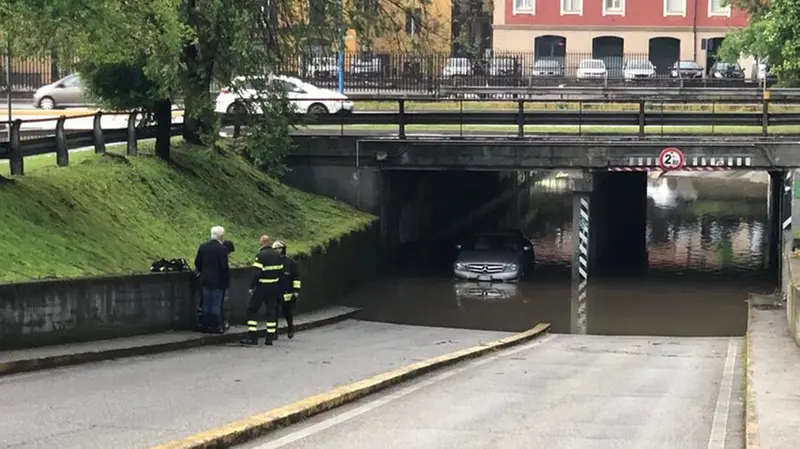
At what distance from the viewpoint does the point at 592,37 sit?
73.8 metres

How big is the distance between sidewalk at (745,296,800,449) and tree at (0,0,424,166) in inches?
404

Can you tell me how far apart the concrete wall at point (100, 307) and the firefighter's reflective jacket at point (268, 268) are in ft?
3.57

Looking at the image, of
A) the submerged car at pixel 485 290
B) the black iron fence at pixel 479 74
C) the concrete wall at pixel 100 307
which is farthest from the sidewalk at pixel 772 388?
the black iron fence at pixel 479 74

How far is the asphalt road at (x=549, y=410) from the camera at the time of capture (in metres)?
10.5

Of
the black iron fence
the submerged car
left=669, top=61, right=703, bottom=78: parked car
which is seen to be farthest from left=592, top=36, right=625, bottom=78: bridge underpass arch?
the submerged car

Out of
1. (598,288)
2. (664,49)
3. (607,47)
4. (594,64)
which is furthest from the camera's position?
(664,49)

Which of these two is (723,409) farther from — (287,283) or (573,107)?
(573,107)

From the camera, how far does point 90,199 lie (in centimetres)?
2200

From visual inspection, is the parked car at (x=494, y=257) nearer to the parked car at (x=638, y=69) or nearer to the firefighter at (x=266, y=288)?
the firefighter at (x=266, y=288)

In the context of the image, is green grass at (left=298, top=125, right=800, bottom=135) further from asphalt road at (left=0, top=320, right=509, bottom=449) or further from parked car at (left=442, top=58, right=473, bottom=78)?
asphalt road at (left=0, top=320, right=509, bottom=449)

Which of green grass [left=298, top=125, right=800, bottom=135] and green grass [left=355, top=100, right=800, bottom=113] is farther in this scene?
green grass [left=355, top=100, right=800, bottom=113]

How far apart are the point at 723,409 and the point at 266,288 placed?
8002mm

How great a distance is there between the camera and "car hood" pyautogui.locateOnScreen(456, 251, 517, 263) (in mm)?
33750

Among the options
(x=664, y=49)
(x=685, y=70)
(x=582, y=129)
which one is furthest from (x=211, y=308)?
(x=664, y=49)
